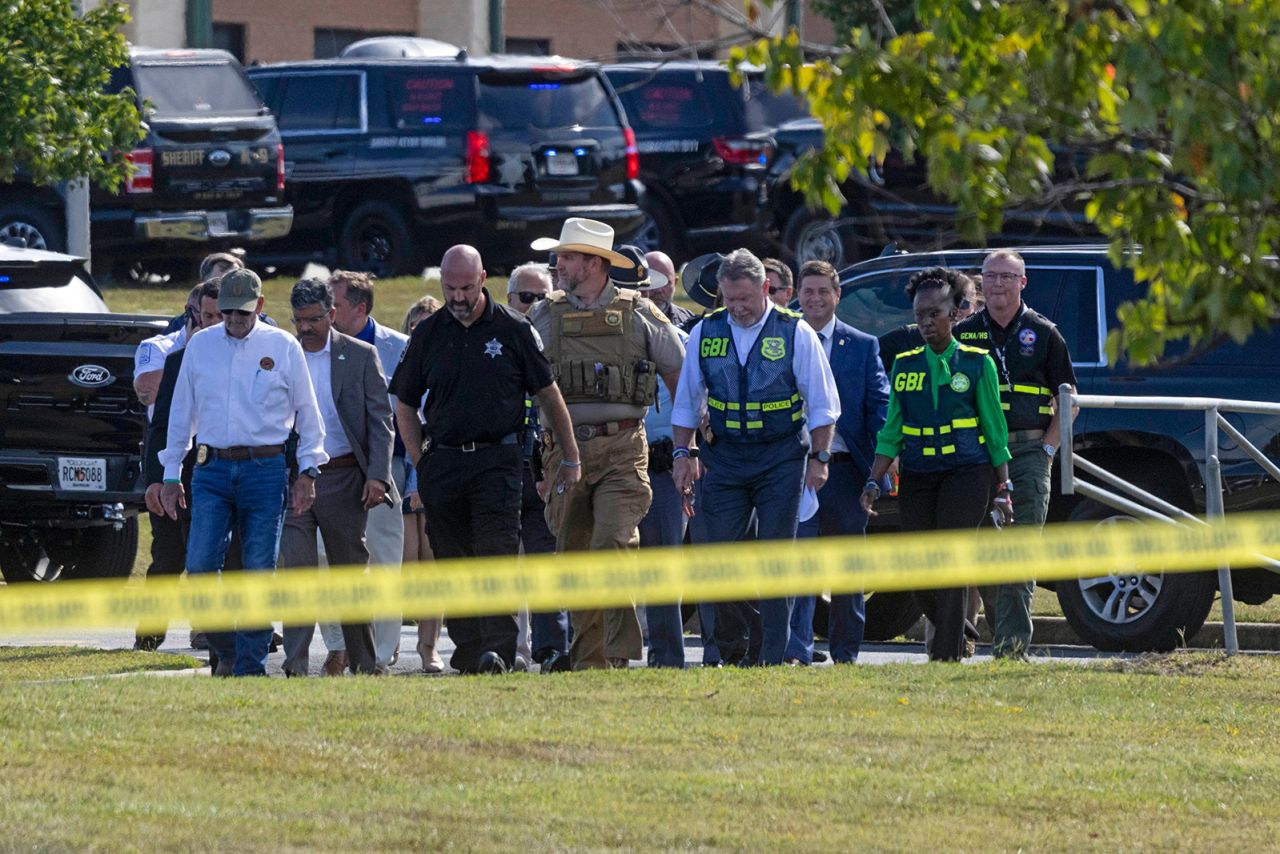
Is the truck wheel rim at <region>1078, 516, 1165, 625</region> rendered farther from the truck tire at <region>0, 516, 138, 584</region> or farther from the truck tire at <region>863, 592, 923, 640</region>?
the truck tire at <region>0, 516, 138, 584</region>

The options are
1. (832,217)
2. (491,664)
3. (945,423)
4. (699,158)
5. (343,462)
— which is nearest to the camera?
(491,664)

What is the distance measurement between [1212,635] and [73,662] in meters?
5.82

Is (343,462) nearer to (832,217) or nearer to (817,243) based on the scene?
(832,217)

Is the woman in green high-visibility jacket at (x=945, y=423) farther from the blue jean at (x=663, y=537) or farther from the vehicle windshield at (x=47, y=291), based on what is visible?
the vehicle windshield at (x=47, y=291)

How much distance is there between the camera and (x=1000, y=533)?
1160 centimetres

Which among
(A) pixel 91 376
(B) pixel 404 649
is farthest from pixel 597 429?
(A) pixel 91 376

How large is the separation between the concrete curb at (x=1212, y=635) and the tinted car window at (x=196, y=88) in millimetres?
11462

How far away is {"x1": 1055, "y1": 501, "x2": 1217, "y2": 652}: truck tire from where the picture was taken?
41.2ft

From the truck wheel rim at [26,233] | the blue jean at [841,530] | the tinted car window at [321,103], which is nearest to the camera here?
the blue jean at [841,530]

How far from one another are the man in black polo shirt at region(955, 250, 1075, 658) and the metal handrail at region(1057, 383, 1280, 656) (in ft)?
0.57

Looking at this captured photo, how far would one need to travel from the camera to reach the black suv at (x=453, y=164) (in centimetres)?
2361

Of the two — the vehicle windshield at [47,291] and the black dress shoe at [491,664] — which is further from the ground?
the vehicle windshield at [47,291]

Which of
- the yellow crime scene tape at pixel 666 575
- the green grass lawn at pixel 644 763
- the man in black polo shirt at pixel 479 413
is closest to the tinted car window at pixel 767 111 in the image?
the yellow crime scene tape at pixel 666 575

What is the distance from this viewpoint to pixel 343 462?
1136cm
